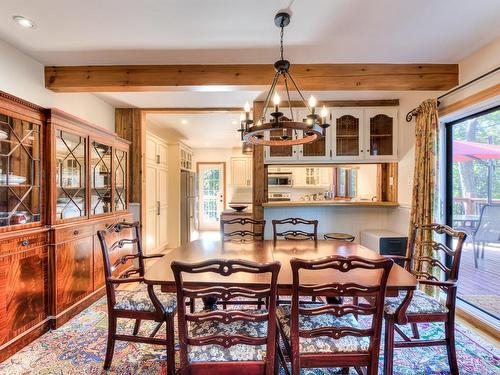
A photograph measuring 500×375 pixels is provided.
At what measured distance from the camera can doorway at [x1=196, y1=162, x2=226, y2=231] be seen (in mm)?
8023

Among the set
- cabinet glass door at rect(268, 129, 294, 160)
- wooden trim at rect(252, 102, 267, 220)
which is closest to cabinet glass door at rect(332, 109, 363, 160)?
cabinet glass door at rect(268, 129, 294, 160)

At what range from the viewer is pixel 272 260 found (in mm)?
2010

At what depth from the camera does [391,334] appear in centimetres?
160

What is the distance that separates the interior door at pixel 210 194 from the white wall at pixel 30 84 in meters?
4.65

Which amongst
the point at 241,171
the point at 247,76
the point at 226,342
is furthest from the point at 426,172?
the point at 241,171

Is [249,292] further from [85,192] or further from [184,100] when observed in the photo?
[184,100]

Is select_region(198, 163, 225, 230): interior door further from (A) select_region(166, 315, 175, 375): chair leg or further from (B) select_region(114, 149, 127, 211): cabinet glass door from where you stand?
(A) select_region(166, 315, 175, 375): chair leg

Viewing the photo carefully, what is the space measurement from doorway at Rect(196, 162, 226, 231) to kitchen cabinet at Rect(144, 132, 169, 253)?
2.50 metres

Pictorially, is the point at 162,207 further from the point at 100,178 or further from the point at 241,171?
the point at 241,171

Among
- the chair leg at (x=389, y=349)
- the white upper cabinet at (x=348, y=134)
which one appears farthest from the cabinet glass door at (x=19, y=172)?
the white upper cabinet at (x=348, y=134)

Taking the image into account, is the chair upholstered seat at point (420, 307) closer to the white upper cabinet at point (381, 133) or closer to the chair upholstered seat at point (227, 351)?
the chair upholstered seat at point (227, 351)

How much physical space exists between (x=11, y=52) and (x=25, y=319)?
7.50 feet

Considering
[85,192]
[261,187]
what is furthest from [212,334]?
[261,187]

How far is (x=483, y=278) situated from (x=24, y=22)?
4.77 metres
